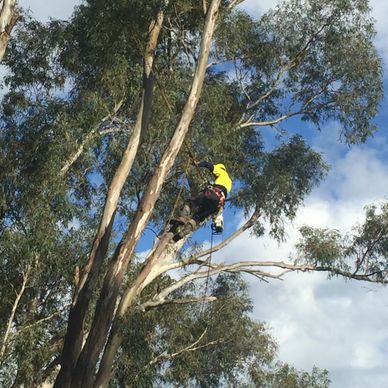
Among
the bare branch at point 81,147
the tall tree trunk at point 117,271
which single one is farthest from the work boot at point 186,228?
the bare branch at point 81,147

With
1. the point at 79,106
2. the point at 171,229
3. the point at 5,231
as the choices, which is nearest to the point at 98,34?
the point at 79,106

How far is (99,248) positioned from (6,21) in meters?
2.68

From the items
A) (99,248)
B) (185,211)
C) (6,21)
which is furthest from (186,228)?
(6,21)

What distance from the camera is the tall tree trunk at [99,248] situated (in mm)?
7047

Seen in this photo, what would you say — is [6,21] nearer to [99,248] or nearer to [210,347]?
[99,248]

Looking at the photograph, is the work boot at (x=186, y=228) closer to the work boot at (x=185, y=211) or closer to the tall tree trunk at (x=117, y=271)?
the work boot at (x=185, y=211)

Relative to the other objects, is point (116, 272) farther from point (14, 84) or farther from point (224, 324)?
point (224, 324)

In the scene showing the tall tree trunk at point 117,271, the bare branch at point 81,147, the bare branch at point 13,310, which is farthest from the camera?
the bare branch at point 81,147

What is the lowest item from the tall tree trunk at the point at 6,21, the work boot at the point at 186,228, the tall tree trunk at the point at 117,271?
the tall tree trunk at the point at 117,271

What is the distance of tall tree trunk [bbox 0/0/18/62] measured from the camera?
7613 mm

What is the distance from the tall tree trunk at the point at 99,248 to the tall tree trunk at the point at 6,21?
1.57 metres

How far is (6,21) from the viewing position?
769 cm

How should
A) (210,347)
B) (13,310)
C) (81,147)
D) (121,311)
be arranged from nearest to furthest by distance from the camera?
(121,311) < (13,310) < (81,147) < (210,347)

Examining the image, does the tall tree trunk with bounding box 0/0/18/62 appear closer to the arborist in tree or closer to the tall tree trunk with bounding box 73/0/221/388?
the tall tree trunk with bounding box 73/0/221/388
